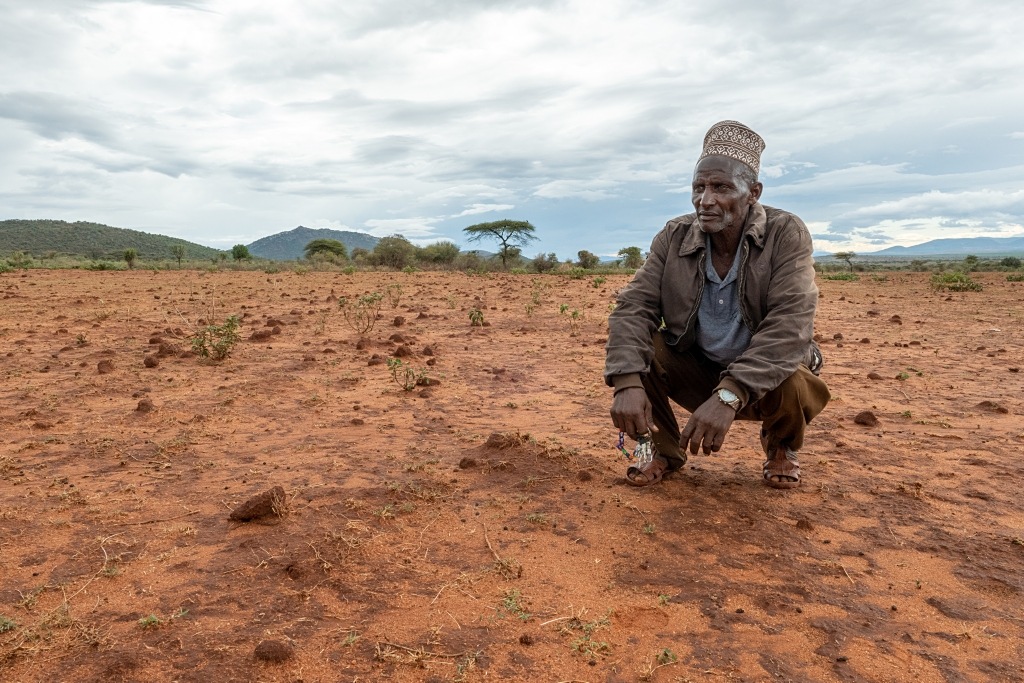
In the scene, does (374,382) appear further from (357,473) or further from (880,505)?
(880,505)

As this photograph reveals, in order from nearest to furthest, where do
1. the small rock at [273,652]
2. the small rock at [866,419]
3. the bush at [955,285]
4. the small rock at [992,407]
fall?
1. the small rock at [273,652]
2. the small rock at [866,419]
3. the small rock at [992,407]
4. the bush at [955,285]

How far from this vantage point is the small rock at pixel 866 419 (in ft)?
14.0

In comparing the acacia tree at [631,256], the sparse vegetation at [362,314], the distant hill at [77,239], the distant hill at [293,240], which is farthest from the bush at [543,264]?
the distant hill at [293,240]

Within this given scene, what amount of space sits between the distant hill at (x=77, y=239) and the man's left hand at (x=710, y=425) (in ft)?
144

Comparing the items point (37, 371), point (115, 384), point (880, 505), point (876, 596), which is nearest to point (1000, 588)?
point (876, 596)

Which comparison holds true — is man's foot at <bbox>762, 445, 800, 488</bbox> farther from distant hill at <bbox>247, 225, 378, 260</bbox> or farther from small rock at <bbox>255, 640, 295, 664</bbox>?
distant hill at <bbox>247, 225, 378, 260</bbox>

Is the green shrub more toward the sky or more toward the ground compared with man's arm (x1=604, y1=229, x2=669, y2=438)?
more toward the ground

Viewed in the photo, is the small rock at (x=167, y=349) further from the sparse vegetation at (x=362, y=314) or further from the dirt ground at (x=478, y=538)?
the sparse vegetation at (x=362, y=314)

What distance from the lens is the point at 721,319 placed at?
298 centimetres

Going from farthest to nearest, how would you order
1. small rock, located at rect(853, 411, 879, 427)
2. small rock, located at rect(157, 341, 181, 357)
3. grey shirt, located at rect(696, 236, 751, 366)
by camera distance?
small rock, located at rect(157, 341, 181, 357) → small rock, located at rect(853, 411, 879, 427) → grey shirt, located at rect(696, 236, 751, 366)

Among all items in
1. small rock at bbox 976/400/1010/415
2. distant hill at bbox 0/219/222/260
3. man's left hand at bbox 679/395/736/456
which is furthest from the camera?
distant hill at bbox 0/219/222/260

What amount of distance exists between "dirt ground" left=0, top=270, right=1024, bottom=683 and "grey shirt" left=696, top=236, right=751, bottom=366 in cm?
65

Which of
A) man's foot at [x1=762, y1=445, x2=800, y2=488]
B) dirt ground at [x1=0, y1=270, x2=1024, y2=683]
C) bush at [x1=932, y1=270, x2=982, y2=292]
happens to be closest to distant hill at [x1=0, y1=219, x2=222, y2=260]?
bush at [x1=932, y1=270, x2=982, y2=292]

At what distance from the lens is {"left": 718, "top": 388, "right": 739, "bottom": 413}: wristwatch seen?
2.54 m
